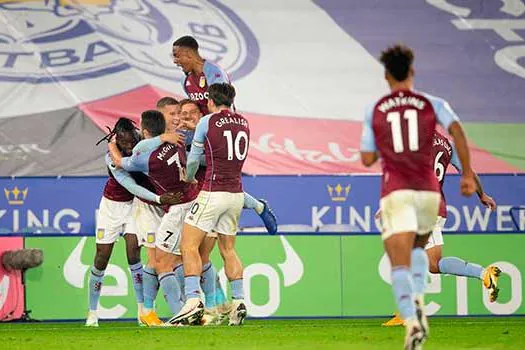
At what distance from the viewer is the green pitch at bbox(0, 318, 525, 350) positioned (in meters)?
11.2

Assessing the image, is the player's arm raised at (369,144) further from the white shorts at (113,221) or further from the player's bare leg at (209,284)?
the white shorts at (113,221)

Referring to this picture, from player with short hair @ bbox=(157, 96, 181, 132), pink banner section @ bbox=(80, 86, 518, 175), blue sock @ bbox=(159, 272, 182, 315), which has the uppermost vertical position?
pink banner section @ bbox=(80, 86, 518, 175)

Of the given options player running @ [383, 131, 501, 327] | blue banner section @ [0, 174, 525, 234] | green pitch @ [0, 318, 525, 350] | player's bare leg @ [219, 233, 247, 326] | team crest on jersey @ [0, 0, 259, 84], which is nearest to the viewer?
green pitch @ [0, 318, 525, 350]

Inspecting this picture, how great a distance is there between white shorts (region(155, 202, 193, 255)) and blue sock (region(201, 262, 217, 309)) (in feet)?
1.23

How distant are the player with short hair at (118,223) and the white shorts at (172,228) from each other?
428 mm

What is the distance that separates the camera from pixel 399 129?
9.12 m

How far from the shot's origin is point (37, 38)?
2109 cm

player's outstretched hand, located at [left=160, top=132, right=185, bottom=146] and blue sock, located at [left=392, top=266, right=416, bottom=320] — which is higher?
player's outstretched hand, located at [left=160, top=132, right=185, bottom=146]

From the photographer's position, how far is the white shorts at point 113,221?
14477mm

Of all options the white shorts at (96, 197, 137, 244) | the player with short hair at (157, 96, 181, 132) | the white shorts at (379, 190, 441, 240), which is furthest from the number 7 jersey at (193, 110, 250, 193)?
the white shorts at (379, 190, 441, 240)

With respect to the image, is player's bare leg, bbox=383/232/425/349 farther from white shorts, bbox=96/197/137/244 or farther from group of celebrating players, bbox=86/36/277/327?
white shorts, bbox=96/197/137/244

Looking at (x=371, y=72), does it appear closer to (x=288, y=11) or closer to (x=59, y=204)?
(x=288, y=11)

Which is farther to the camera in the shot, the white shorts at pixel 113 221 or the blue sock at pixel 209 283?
the white shorts at pixel 113 221

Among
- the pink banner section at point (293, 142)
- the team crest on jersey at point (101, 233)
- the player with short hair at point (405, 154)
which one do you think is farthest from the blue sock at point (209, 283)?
the pink banner section at point (293, 142)
